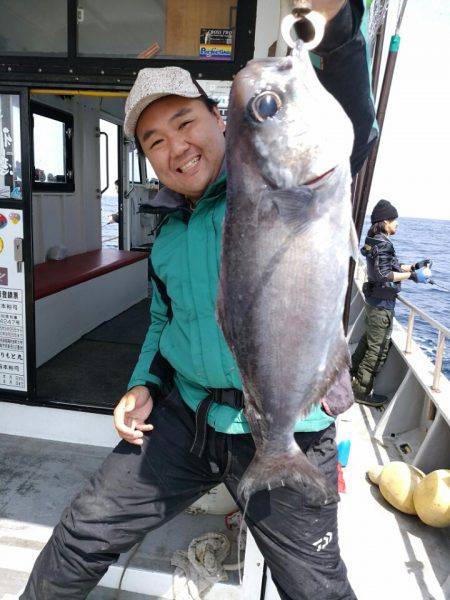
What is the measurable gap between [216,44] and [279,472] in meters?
3.15

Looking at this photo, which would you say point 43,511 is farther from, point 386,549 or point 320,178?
point 320,178

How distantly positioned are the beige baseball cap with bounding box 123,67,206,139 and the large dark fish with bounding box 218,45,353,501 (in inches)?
21.5

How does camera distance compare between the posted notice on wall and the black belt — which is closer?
the black belt

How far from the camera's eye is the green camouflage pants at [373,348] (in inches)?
239

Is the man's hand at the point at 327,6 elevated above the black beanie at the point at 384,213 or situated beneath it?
elevated above

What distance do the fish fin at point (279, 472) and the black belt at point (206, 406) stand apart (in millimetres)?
348

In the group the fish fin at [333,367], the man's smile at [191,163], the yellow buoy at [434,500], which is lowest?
the yellow buoy at [434,500]

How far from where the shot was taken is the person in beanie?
6.08m

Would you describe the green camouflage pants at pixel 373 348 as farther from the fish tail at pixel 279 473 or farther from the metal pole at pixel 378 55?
the fish tail at pixel 279 473

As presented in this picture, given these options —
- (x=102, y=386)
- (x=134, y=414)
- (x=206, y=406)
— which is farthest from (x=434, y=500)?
(x=102, y=386)

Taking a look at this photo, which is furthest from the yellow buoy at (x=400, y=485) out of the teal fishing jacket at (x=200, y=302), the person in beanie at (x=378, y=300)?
the teal fishing jacket at (x=200, y=302)

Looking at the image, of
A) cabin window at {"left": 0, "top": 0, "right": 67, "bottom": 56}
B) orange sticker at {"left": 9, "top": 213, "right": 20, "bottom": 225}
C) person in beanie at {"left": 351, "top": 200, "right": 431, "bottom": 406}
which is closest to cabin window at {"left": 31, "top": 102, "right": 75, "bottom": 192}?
cabin window at {"left": 0, "top": 0, "right": 67, "bottom": 56}

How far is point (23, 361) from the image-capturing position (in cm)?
416

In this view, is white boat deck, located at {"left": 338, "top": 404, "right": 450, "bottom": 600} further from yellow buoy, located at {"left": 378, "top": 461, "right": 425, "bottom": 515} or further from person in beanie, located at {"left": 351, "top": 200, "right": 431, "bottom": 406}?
person in beanie, located at {"left": 351, "top": 200, "right": 431, "bottom": 406}
